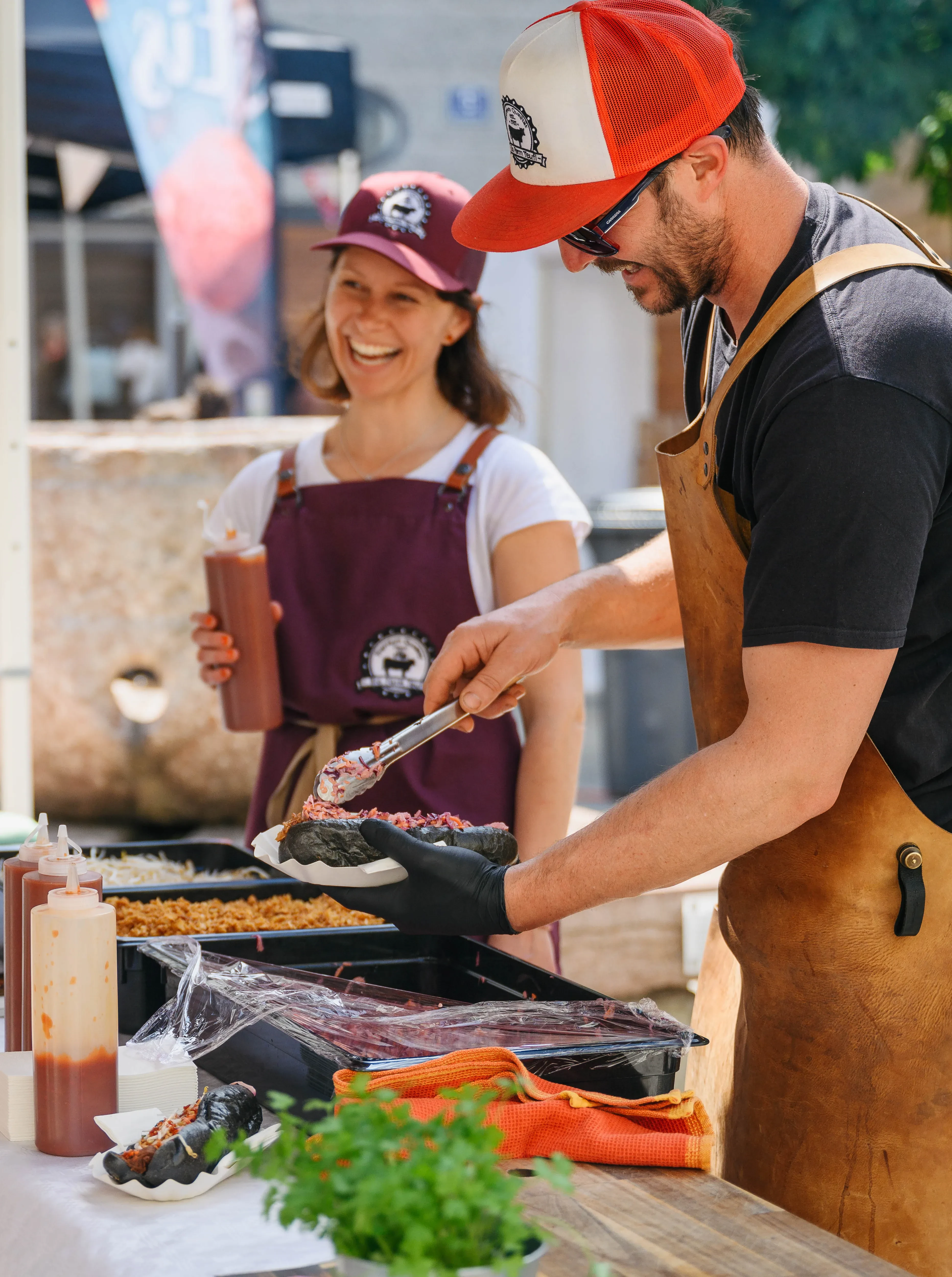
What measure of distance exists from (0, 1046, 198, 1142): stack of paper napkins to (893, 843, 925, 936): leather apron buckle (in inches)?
31.2

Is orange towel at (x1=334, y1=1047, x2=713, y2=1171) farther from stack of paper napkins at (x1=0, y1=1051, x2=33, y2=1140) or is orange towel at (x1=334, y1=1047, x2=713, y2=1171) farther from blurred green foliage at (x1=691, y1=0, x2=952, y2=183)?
blurred green foliage at (x1=691, y1=0, x2=952, y2=183)

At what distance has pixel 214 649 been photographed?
2480 millimetres

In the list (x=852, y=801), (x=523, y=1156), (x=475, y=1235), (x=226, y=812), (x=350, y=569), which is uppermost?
(x=350, y=569)

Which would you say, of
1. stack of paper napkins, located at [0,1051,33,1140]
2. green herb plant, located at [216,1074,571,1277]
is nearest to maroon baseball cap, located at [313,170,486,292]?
stack of paper napkins, located at [0,1051,33,1140]

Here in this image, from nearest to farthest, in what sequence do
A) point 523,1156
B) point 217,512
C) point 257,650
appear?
1. point 523,1156
2. point 257,650
3. point 217,512

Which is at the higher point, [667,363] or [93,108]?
[93,108]

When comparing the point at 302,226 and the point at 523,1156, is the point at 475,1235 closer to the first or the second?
the point at 523,1156

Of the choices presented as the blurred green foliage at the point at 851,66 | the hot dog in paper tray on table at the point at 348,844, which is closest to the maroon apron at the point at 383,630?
the hot dog in paper tray on table at the point at 348,844

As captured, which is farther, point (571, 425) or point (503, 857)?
point (571, 425)

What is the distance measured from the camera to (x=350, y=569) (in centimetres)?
259

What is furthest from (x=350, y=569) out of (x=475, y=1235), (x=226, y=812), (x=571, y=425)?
(x=571, y=425)

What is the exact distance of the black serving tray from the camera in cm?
146

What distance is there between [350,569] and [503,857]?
96cm

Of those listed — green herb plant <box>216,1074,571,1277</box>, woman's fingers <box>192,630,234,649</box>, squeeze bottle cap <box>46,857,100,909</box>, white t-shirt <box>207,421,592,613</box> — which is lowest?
green herb plant <box>216,1074,571,1277</box>
